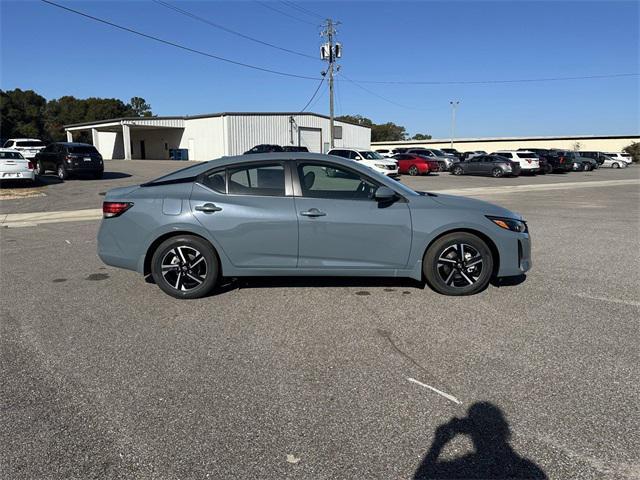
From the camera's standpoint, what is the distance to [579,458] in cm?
257

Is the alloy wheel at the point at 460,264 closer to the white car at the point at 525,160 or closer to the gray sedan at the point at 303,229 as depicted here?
the gray sedan at the point at 303,229

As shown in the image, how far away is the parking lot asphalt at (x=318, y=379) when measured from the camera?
2.61 metres

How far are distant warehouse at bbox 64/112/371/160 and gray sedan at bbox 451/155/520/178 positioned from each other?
18875 mm

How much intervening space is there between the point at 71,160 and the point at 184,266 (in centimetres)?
2014

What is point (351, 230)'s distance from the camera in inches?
200

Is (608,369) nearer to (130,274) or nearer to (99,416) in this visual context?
(99,416)

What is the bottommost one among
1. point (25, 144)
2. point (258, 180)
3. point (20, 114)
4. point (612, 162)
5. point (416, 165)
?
point (258, 180)

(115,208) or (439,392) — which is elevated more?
(115,208)

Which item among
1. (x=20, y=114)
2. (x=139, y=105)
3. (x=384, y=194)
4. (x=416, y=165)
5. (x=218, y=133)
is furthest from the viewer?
(x=139, y=105)

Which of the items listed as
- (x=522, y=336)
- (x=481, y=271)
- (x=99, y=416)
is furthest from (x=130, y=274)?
(x=522, y=336)

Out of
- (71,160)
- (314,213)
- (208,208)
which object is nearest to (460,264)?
(314,213)

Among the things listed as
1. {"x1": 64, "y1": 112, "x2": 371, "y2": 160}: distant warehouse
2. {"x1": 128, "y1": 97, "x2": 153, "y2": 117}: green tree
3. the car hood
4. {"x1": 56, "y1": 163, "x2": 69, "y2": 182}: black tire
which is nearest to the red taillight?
the car hood

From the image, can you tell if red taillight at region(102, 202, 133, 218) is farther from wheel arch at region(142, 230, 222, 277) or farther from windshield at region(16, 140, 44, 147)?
windshield at region(16, 140, 44, 147)

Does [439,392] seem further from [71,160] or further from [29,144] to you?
[29,144]
